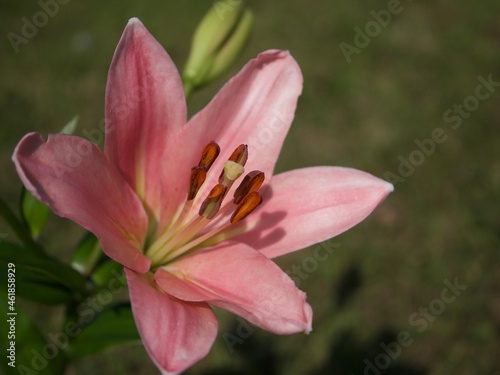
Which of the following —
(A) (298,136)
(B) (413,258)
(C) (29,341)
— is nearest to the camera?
(C) (29,341)

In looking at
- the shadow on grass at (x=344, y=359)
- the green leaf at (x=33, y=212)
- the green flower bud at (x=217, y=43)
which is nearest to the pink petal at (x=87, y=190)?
the green leaf at (x=33, y=212)

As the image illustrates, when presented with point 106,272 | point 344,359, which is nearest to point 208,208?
point 106,272

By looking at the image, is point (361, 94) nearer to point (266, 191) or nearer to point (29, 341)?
point (266, 191)

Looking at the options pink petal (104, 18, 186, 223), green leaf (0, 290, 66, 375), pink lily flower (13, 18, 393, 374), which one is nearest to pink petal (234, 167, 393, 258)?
pink lily flower (13, 18, 393, 374)

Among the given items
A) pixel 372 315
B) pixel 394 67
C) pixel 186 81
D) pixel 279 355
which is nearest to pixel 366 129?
pixel 394 67

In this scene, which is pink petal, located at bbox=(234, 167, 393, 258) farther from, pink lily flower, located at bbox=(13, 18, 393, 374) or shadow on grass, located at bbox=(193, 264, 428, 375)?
shadow on grass, located at bbox=(193, 264, 428, 375)

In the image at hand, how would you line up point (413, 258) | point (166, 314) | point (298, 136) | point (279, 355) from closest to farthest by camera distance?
point (166, 314) → point (279, 355) → point (413, 258) → point (298, 136)

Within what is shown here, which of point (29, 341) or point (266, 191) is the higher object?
point (266, 191)

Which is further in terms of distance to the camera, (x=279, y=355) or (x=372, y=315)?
(x=372, y=315)
